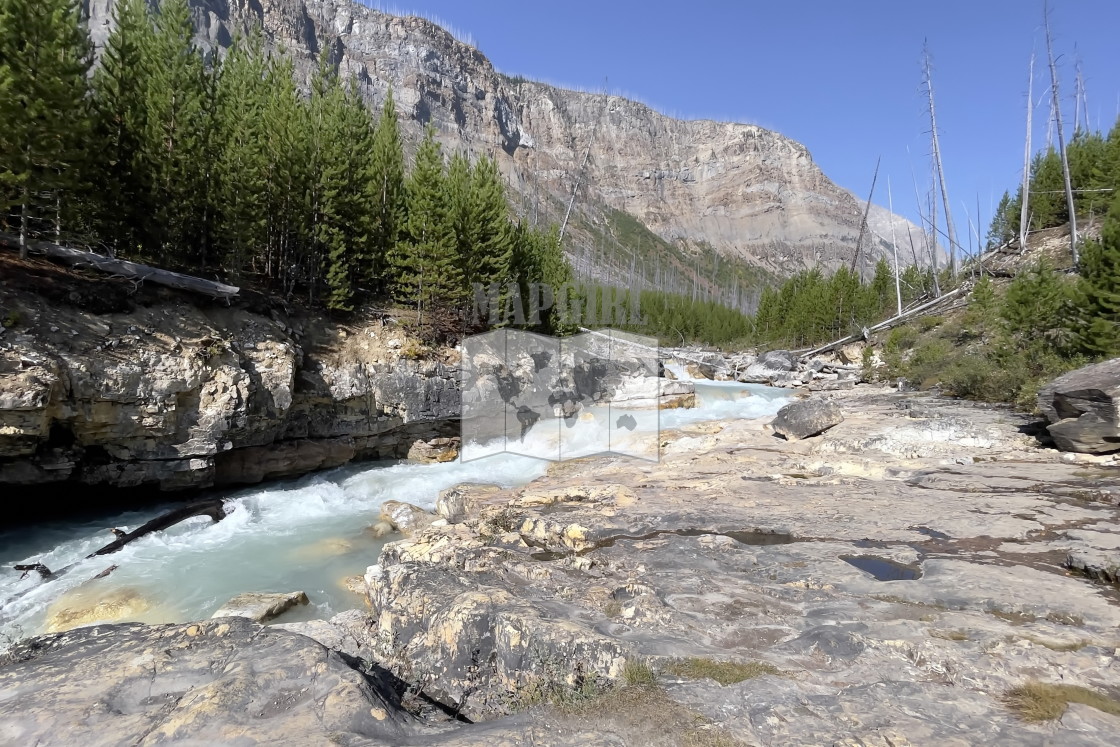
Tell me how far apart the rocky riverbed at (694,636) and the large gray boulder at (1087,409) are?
2479 millimetres

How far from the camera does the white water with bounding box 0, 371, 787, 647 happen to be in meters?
9.60

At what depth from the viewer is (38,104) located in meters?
12.2

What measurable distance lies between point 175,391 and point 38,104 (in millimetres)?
7492

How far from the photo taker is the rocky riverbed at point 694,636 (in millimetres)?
3828

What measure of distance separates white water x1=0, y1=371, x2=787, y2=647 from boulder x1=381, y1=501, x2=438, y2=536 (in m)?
0.53

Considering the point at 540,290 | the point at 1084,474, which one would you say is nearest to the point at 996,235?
the point at 540,290

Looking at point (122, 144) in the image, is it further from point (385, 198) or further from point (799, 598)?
point (799, 598)

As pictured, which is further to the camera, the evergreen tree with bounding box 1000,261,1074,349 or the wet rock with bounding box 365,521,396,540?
the evergreen tree with bounding box 1000,261,1074,349

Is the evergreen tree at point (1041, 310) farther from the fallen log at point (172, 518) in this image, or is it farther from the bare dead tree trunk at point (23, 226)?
the bare dead tree trunk at point (23, 226)

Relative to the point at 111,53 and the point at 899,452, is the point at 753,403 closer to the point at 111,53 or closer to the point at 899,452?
the point at 899,452

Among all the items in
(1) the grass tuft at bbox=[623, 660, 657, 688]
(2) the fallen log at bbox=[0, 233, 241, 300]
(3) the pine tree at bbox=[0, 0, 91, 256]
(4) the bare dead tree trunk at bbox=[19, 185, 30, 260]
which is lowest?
(1) the grass tuft at bbox=[623, 660, 657, 688]

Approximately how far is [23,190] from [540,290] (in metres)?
22.0

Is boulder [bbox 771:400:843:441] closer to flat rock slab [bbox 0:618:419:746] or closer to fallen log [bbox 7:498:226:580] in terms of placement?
flat rock slab [bbox 0:618:419:746]

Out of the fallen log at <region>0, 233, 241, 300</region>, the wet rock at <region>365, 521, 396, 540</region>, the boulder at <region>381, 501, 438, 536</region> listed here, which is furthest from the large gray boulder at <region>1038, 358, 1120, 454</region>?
the fallen log at <region>0, 233, 241, 300</region>
